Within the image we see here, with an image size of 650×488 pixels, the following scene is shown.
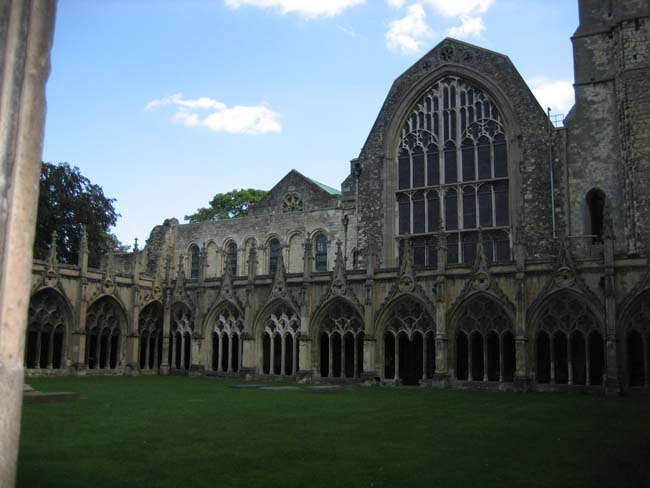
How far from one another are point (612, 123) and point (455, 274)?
402 inches

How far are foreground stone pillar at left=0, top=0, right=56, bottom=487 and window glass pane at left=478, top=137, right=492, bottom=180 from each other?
30.5m

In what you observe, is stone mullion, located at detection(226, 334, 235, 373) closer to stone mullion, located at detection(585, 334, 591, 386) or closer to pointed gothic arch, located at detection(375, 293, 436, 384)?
pointed gothic arch, located at detection(375, 293, 436, 384)

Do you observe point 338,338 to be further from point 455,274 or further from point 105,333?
point 105,333

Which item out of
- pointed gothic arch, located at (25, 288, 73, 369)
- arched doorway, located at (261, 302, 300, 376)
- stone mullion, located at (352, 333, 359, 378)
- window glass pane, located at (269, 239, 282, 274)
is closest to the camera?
stone mullion, located at (352, 333, 359, 378)

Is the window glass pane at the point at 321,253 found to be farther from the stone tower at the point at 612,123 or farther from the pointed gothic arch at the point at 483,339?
the stone tower at the point at 612,123

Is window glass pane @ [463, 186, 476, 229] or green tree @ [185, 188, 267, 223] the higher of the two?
green tree @ [185, 188, 267, 223]

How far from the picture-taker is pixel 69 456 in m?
8.89

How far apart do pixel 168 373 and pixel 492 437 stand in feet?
79.7

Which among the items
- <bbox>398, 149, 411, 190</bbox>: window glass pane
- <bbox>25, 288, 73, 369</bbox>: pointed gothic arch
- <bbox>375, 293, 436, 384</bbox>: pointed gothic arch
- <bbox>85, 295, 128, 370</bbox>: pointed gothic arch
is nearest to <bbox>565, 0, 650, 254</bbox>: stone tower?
<bbox>398, 149, 411, 190</bbox>: window glass pane

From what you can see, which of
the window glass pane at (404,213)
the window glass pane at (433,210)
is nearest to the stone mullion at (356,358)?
the window glass pane at (404,213)

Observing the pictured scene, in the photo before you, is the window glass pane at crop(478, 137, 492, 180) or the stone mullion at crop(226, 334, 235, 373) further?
the window glass pane at crop(478, 137, 492, 180)

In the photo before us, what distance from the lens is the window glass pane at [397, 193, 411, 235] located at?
33.9m

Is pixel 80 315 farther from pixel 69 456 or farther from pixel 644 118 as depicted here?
pixel 644 118

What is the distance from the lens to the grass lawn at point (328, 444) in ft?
25.8
